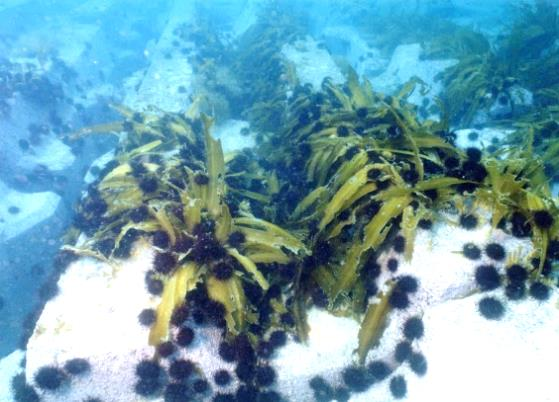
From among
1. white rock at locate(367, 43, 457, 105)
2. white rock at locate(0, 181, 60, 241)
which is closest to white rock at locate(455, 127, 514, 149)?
white rock at locate(367, 43, 457, 105)

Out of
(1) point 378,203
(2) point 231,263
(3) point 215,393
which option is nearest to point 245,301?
(2) point 231,263

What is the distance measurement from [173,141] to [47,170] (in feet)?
30.9

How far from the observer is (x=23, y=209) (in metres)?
13.6

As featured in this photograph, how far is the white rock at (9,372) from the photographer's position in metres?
5.27

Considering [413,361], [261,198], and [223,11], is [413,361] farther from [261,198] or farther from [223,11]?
[223,11]

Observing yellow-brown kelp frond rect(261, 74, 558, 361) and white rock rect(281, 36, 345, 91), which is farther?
white rock rect(281, 36, 345, 91)

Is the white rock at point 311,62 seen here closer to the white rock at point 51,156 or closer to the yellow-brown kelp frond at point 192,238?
the yellow-brown kelp frond at point 192,238

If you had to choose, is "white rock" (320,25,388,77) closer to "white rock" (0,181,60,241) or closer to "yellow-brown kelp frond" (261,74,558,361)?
"yellow-brown kelp frond" (261,74,558,361)

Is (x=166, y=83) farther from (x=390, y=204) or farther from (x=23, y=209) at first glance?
(x=390, y=204)

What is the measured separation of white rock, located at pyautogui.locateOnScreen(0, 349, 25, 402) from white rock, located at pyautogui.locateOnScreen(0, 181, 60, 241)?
865cm

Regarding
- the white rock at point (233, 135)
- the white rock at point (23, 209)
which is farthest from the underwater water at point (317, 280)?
the white rock at point (23, 209)

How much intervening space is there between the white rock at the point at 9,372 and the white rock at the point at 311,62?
1196cm

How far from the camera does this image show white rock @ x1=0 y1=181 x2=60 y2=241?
43.0 ft

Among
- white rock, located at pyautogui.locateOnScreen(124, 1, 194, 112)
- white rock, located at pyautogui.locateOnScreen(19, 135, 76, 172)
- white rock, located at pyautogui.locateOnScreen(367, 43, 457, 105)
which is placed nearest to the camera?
white rock, located at pyautogui.locateOnScreen(367, 43, 457, 105)
